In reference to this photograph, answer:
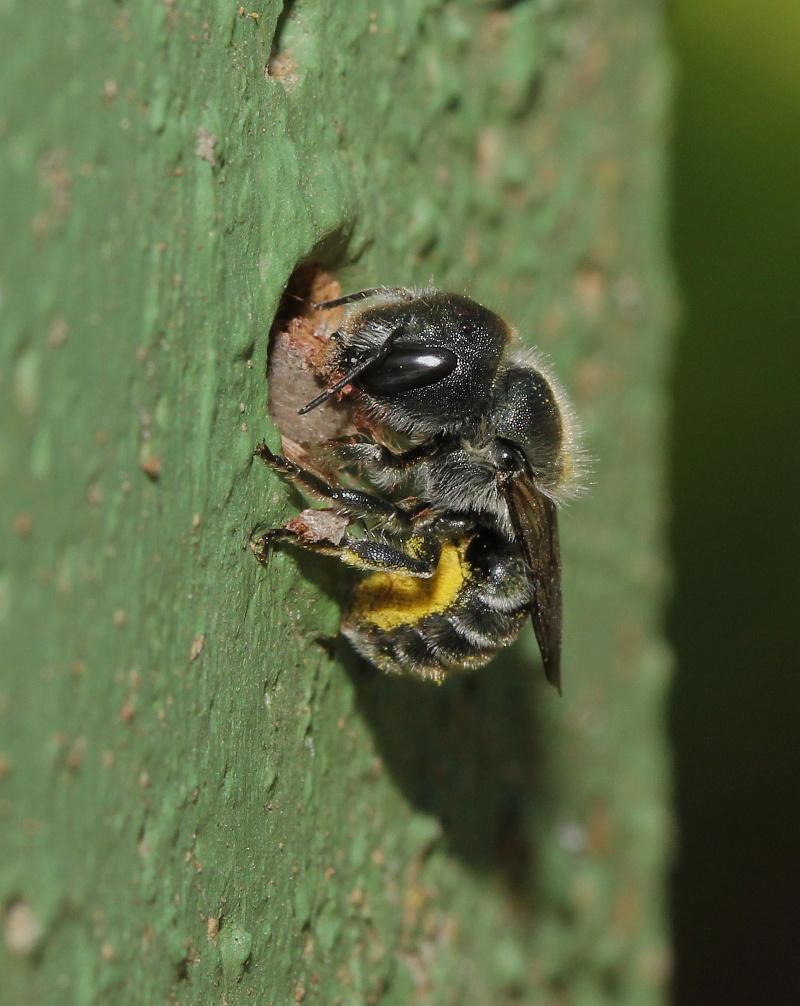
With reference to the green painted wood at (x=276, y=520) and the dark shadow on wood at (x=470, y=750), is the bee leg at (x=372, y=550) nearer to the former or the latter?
the green painted wood at (x=276, y=520)

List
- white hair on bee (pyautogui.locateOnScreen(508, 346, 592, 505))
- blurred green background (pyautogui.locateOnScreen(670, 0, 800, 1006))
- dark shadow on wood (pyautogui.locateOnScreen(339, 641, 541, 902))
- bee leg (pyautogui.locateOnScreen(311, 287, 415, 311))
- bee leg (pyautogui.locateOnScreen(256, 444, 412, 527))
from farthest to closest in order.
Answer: blurred green background (pyautogui.locateOnScreen(670, 0, 800, 1006)), dark shadow on wood (pyautogui.locateOnScreen(339, 641, 541, 902)), white hair on bee (pyautogui.locateOnScreen(508, 346, 592, 505)), bee leg (pyautogui.locateOnScreen(311, 287, 415, 311)), bee leg (pyautogui.locateOnScreen(256, 444, 412, 527))

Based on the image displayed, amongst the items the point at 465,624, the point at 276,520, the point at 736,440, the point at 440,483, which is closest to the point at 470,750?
the point at 465,624

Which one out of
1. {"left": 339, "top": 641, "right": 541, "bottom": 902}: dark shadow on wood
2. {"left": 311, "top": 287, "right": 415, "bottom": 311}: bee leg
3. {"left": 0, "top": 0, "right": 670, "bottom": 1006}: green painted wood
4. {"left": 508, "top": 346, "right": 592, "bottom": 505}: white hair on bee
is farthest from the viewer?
{"left": 339, "top": 641, "right": 541, "bottom": 902}: dark shadow on wood

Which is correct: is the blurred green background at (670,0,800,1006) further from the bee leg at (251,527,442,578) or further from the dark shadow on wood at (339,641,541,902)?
the bee leg at (251,527,442,578)

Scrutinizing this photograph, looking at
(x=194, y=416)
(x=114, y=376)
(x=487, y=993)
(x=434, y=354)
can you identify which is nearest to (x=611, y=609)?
(x=487, y=993)

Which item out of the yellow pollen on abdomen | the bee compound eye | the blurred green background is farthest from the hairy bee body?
the blurred green background

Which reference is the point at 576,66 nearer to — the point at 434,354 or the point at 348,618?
the point at 434,354

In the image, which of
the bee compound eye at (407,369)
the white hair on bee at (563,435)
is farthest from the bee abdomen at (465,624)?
the bee compound eye at (407,369)
